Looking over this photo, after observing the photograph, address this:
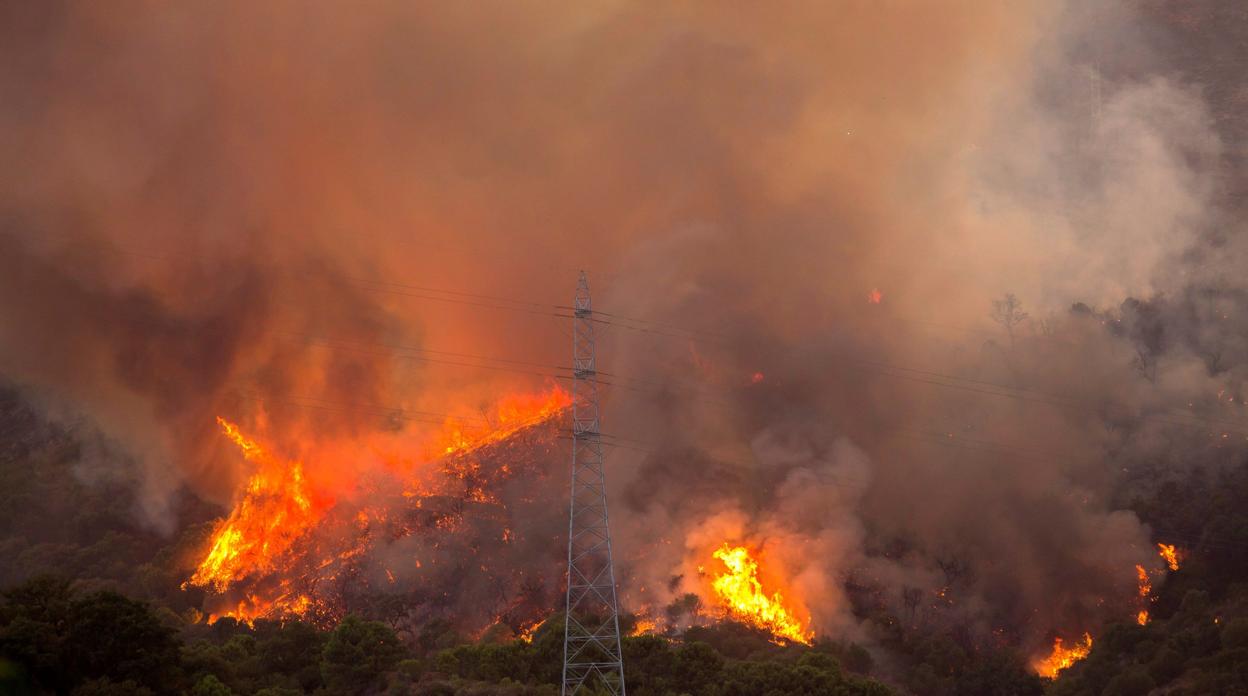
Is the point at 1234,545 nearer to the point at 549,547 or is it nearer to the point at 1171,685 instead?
the point at 1171,685

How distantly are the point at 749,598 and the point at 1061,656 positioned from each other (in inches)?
941

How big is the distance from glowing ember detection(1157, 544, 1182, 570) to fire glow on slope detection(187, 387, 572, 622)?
54.8 metres

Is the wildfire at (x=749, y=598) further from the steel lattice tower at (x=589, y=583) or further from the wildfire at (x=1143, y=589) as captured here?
the wildfire at (x=1143, y=589)

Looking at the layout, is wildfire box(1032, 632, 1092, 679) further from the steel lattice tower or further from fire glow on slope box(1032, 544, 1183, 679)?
the steel lattice tower

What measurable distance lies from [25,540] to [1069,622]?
98.3 metres

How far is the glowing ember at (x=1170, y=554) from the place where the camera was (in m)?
93.4

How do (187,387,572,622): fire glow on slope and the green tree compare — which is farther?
(187,387,572,622): fire glow on slope

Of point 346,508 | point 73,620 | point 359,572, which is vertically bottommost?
point 73,620

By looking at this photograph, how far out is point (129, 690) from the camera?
50.6 m

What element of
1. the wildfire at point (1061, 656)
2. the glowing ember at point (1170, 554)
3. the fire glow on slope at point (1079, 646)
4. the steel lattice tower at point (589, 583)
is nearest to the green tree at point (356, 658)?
the steel lattice tower at point (589, 583)

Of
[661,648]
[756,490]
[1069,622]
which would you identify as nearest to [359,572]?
[756,490]

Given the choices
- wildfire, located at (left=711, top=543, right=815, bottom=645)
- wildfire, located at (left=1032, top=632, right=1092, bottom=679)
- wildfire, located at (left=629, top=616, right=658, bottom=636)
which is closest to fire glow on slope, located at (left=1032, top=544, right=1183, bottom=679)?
wildfire, located at (left=1032, top=632, right=1092, bottom=679)

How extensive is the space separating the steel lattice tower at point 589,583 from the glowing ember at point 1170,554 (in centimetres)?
4397

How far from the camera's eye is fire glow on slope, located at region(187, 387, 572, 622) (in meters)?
105
